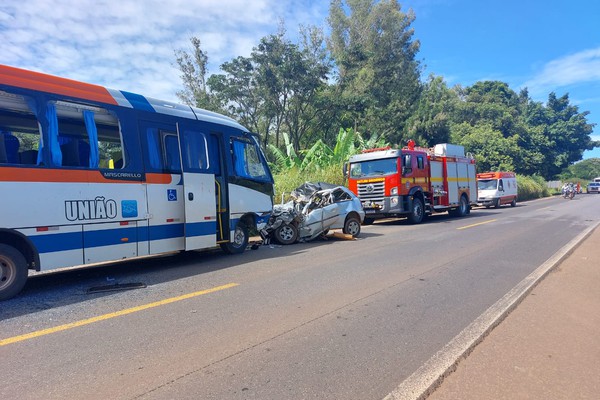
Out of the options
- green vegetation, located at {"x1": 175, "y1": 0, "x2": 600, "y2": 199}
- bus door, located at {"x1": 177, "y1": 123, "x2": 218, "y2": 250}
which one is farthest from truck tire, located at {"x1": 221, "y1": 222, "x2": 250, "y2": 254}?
green vegetation, located at {"x1": 175, "y1": 0, "x2": 600, "y2": 199}

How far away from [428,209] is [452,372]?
51.2 ft

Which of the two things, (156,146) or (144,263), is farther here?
(144,263)

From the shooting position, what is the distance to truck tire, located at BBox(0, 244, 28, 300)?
563 centimetres

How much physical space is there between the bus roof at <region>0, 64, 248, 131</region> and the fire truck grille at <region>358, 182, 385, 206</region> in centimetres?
954

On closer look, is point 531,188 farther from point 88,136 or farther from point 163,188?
point 88,136

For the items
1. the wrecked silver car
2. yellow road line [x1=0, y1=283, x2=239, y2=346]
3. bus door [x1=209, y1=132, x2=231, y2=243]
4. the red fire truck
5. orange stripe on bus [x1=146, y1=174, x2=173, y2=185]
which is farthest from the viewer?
the red fire truck

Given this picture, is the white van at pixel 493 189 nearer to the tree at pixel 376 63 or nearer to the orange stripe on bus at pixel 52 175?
the tree at pixel 376 63

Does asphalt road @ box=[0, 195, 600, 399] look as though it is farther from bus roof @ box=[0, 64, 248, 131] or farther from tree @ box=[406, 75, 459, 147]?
tree @ box=[406, 75, 459, 147]

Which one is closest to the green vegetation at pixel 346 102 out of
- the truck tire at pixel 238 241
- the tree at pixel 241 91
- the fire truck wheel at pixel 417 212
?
the tree at pixel 241 91

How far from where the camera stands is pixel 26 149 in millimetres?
6078

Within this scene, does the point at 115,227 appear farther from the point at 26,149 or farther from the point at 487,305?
the point at 487,305

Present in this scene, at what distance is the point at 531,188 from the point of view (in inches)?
1738

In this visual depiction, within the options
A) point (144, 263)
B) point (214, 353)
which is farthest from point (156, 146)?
point (214, 353)

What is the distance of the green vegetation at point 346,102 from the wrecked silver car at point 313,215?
5.19 meters
